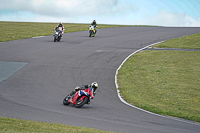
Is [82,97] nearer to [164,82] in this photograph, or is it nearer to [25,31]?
[164,82]

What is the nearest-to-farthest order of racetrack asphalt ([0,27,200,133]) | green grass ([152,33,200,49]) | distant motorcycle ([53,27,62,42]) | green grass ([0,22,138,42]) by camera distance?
racetrack asphalt ([0,27,200,133]), green grass ([152,33,200,49]), distant motorcycle ([53,27,62,42]), green grass ([0,22,138,42])

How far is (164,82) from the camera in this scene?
2094cm

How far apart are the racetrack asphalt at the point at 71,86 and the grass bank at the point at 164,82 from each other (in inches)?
43.3

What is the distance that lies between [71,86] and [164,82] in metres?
6.89

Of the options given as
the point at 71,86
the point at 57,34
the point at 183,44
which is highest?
the point at 183,44

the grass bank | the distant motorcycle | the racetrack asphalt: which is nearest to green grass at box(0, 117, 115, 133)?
the racetrack asphalt

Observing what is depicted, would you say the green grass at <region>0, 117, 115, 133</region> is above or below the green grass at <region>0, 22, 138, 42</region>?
below

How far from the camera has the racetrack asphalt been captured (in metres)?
11.0

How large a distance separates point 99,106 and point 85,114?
2.16 metres

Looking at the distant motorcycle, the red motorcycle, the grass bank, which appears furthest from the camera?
the distant motorcycle

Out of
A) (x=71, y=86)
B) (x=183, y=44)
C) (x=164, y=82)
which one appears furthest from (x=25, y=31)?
(x=164, y=82)

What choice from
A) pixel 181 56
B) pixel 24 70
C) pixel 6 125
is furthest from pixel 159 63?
pixel 6 125

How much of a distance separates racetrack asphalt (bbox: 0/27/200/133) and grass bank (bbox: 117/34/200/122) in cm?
110

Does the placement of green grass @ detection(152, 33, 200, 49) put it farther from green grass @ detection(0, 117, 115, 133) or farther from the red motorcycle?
green grass @ detection(0, 117, 115, 133)
